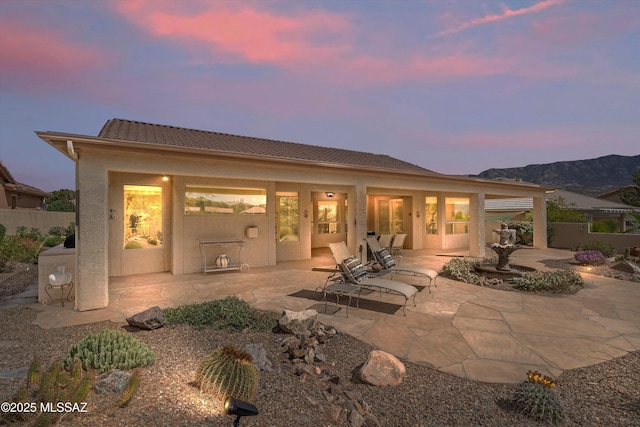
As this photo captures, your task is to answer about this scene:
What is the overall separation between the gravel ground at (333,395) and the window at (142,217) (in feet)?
17.3

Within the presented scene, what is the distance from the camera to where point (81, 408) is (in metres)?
2.63

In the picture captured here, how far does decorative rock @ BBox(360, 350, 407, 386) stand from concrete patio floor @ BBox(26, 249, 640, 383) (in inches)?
23.8

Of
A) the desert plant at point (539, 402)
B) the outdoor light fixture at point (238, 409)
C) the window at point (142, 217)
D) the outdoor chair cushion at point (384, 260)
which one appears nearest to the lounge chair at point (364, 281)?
the outdoor chair cushion at point (384, 260)

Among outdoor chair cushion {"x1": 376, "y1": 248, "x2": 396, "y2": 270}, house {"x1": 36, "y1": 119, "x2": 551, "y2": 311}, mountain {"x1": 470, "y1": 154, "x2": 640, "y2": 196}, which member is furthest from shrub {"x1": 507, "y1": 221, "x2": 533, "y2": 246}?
mountain {"x1": 470, "y1": 154, "x2": 640, "y2": 196}

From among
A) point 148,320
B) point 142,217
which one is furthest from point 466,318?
point 142,217

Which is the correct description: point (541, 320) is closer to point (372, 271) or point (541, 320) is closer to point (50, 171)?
point (372, 271)

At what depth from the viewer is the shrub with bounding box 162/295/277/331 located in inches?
199

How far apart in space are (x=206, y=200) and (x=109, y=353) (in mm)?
7050

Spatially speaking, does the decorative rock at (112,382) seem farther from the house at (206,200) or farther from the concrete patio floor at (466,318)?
the house at (206,200)

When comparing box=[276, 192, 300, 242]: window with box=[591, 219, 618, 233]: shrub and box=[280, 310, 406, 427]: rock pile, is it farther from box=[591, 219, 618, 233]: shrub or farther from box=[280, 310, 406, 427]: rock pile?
box=[591, 219, 618, 233]: shrub

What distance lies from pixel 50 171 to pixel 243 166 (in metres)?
148

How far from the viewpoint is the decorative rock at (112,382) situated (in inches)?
118

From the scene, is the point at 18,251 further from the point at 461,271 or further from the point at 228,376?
the point at 461,271

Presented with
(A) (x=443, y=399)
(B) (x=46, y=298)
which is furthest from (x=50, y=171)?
(A) (x=443, y=399)
